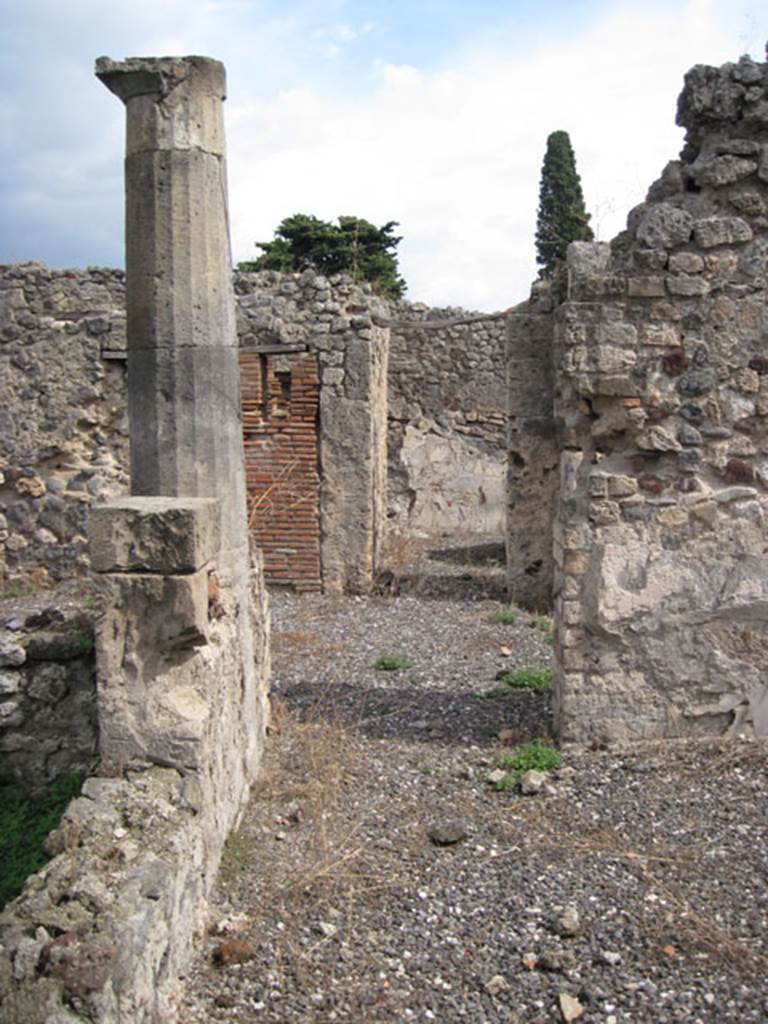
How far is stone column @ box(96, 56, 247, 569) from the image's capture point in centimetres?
468

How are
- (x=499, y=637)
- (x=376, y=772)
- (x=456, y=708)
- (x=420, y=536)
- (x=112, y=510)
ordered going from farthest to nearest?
(x=420, y=536) < (x=499, y=637) < (x=456, y=708) < (x=376, y=772) < (x=112, y=510)

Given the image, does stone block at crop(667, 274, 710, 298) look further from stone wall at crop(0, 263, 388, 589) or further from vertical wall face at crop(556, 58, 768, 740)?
stone wall at crop(0, 263, 388, 589)

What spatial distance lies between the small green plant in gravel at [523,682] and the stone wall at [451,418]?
8.02m

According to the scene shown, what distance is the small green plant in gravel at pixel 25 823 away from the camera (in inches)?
161

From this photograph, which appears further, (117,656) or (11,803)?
(11,803)

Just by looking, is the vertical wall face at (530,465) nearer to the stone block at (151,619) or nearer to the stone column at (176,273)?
the stone column at (176,273)

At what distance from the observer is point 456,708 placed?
21.0 feet

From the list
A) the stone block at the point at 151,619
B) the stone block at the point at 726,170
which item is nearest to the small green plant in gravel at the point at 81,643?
the stone block at the point at 151,619

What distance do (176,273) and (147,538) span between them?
1.41 m

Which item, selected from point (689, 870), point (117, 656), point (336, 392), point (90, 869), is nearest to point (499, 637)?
point (336, 392)

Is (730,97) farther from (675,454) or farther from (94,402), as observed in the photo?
(94,402)

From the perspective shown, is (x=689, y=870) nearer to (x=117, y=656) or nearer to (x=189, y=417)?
(x=117, y=656)

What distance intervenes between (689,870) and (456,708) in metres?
2.37

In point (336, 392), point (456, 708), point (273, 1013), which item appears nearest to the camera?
point (273, 1013)
